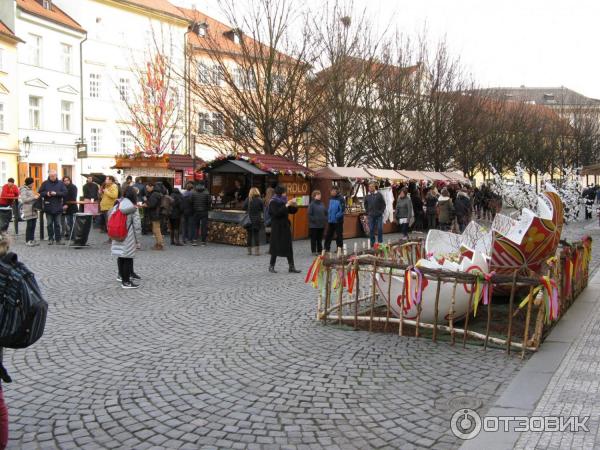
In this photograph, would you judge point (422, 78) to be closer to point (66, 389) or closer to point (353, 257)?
Result: point (353, 257)

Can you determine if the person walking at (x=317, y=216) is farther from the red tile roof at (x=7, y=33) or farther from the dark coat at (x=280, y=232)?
the red tile roof at (x=7, y=33)

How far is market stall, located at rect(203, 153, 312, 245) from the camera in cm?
1642

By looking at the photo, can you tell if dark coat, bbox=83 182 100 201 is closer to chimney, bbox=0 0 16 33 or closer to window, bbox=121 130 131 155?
chimney, bbox=0 0 16 33

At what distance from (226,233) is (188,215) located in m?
1.13

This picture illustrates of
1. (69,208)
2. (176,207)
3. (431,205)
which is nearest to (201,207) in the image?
(176,207)

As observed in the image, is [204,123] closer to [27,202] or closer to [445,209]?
[27,202]

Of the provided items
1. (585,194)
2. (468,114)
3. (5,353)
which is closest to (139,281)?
(5,353)

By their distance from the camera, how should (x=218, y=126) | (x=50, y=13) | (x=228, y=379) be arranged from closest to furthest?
1. (x=228, y=379)
2. (x=218, y=126)
3. (x=50, y=13)

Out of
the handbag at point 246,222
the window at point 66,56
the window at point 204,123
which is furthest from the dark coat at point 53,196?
the window at point 66,56

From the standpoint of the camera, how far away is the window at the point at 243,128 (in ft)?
66.9

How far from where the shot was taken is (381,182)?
72.3 ft

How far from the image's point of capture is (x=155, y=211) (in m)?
15.1

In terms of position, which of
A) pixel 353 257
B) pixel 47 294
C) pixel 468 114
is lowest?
pixel 47 294

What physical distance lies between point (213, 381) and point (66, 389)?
3.90 feet
